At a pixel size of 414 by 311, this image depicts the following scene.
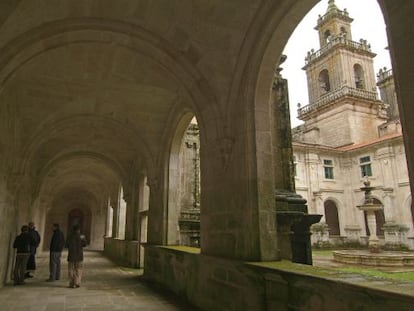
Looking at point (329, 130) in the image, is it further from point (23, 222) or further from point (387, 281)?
point (387, 281)

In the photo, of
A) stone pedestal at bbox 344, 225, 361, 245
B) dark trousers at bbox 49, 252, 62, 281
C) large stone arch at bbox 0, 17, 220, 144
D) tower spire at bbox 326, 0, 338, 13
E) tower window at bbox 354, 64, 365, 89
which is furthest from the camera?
tower spire at bbox 326, 0, 338, 13

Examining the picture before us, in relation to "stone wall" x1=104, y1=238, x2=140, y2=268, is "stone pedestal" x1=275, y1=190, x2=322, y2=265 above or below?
above

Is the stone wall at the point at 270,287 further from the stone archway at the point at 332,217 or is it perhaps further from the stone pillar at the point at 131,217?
the stone archway at the point at 332,217

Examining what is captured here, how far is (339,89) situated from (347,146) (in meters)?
5.14

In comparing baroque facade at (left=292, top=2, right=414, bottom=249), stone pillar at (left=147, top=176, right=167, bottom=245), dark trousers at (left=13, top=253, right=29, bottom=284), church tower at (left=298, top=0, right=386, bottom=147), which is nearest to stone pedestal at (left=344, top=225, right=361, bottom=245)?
baroque facade at (left=292, top=2, right=414, bottom=249)

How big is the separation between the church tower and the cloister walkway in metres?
24.7

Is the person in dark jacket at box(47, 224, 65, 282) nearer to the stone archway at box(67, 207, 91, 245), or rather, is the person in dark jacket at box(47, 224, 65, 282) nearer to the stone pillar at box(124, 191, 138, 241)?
the stone pillar at box(124, 191, 138, 241)

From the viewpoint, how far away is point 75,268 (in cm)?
633

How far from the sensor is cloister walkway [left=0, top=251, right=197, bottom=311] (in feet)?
15.4

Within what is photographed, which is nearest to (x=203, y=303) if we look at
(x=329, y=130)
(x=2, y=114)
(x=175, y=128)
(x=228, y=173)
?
(x=228, y=173)

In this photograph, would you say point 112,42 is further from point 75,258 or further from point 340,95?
point 340,95

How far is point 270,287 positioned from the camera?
120 inches

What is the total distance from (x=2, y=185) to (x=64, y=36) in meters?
3.38

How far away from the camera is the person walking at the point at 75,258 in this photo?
6324 mm
